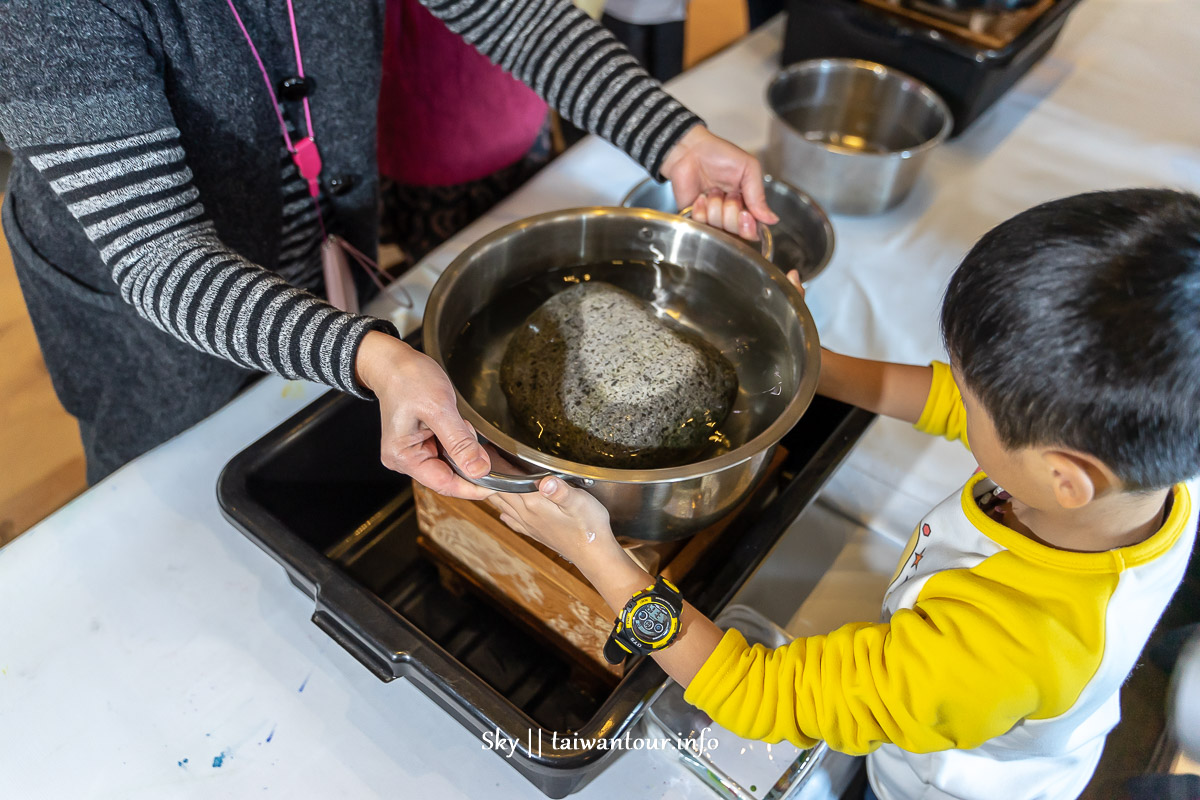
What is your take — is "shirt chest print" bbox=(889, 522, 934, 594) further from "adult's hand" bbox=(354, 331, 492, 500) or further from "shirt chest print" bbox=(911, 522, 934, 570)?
"adult's hand" bbox=(354, 331, 492, 500)

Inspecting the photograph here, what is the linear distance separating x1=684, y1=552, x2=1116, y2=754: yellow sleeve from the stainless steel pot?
2.29 ft

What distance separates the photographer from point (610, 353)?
2.14 ft

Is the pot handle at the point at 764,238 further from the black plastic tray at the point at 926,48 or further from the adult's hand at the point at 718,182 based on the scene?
the black plastic tray at the point at 926,48

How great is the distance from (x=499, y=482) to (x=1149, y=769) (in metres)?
0.56

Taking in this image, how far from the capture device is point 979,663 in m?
0.52

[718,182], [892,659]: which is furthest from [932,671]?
[718,182]

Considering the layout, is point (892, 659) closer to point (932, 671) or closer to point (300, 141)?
point (932, 671)

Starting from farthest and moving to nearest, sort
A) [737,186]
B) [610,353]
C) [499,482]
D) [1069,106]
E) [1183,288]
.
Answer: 1. [1069,106]
2. [737,186]
3. [610,353]
4. [499,482]
5. [1183,288]

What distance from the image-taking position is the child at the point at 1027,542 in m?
0.45

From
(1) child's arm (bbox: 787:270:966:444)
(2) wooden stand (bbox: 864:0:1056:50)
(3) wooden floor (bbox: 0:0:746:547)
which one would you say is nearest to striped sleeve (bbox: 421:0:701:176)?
(1) child's arm (bbox: 787:270:966:444)

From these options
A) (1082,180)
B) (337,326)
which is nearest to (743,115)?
(1082,180)

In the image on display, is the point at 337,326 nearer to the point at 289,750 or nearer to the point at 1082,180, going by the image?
the point at 289,750

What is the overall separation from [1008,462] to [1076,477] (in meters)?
0.05

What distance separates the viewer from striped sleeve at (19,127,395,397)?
24.0 inches
